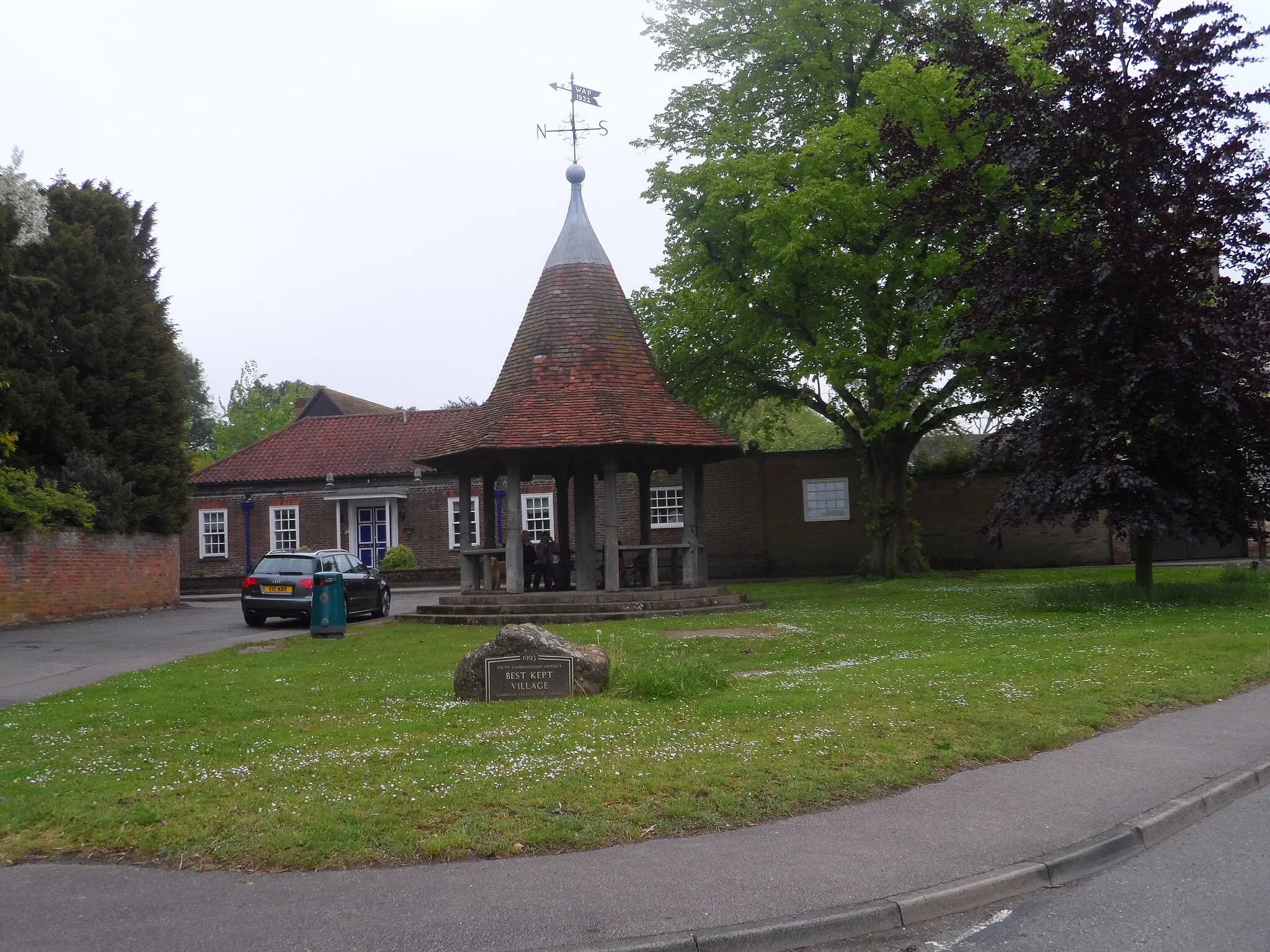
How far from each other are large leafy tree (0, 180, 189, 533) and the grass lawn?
14.3m

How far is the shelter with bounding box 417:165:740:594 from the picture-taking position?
2155 centimetres

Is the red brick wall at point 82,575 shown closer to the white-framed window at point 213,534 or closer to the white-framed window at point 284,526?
A: the white-framed window at point 284,526

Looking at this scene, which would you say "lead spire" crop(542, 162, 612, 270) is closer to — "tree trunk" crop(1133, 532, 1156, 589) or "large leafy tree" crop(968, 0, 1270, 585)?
"large leafy tree" crop(968, 0, 1270, 585)

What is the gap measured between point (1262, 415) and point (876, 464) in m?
12.6

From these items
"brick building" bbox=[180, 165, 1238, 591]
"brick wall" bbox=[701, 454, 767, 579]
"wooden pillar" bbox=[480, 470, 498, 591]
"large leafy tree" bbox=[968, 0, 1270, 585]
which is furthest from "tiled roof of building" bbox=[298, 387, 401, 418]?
"large leafy tree" bbox=[968, 0, 1270, 585]

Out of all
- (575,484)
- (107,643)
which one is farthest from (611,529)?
(107,643)

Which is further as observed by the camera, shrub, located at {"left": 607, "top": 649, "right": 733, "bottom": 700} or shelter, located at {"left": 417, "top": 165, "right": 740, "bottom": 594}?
shelter, located at {"left": 417, "top": 165, "right": 740, "bottom": 594}

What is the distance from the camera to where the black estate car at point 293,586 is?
2291cm

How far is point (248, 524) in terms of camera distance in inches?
1661

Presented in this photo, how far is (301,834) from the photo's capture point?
6.23 metres

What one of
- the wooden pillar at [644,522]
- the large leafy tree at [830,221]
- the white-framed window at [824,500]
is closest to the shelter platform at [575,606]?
the wooden pillar at [644,522]

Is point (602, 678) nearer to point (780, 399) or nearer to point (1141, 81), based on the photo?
point (1141, 81)

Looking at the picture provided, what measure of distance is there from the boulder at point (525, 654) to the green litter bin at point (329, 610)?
954cm

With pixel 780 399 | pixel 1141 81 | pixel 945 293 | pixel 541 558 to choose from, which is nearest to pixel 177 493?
pixel 541 558
